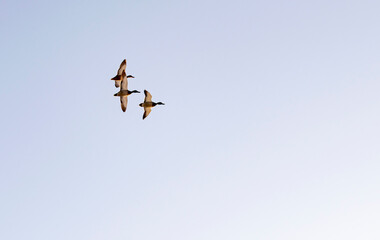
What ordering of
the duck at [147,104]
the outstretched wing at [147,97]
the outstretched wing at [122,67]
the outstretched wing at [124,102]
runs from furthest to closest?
1. the duck at [147,104]
2. the outstretched wing at [147,97]
3. the outstretched wing at [124,102]
4. the outstretched wing at [122,67]

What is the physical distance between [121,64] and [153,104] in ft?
22.8

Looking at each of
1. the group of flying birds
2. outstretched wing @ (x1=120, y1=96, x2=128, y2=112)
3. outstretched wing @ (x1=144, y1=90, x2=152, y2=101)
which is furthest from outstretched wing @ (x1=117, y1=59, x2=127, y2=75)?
outstretched wing @ (x1=144, y1=90, x2=152, y2=101)

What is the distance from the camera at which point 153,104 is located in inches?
3147

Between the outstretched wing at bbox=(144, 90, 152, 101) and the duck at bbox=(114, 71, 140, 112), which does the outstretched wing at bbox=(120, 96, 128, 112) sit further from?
the outstretched wing at bbox=(144, 90, 152, 101)

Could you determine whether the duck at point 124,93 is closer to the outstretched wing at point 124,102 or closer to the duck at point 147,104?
the outstretched wing at point 124,102

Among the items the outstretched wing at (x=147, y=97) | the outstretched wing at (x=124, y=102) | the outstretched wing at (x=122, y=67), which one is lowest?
the outstretched wing at (x=124, y=102)

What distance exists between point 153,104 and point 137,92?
9.04 feet

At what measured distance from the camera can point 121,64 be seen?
7731cm

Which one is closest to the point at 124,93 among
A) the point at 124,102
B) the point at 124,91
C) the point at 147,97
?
the point at 124,91

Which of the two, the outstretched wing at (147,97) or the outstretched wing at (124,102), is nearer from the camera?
the outstretched wing at (124,102)

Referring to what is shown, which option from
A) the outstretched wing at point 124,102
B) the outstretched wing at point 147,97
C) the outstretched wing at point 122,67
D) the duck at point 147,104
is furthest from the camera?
the duck at point 147,104

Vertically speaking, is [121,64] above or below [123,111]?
above

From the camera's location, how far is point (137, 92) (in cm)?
7894

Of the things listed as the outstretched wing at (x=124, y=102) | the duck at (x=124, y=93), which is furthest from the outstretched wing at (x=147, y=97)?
the outstretched wing at (x=124, y=102)
